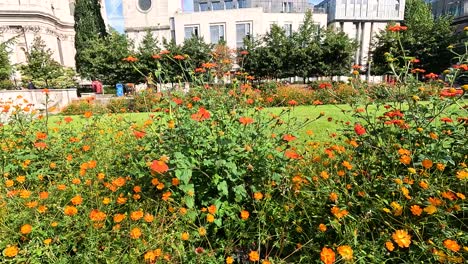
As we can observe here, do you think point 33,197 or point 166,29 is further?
point 166,29

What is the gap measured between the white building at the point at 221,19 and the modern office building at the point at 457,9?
1680cm

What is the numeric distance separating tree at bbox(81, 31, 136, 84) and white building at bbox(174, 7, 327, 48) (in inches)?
591

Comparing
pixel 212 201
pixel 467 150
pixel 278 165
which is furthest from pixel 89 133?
pixel 467 150

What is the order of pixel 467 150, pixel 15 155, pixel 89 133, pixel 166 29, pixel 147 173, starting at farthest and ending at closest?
pixel 166 29
pixel 89 133
pixel 15 155
pixel 147 173
pixel 467 150

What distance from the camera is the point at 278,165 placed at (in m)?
2.30

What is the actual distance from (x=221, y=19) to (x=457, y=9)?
31.5 m

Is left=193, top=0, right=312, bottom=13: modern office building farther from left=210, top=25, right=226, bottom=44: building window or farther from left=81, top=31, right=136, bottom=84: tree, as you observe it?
left=81, top=31, right=136, bottom=84: tree

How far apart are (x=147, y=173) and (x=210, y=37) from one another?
36726mm

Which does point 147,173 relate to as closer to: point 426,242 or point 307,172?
point 307,172

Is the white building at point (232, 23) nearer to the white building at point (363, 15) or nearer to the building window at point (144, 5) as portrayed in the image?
the white building at point (363, 15)

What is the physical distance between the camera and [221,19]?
117ft

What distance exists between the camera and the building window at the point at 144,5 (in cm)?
3984

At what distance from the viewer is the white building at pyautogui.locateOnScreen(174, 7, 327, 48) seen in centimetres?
3509

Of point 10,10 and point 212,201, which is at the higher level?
point 10,10
